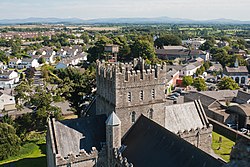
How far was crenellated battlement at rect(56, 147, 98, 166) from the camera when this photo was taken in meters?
23.7

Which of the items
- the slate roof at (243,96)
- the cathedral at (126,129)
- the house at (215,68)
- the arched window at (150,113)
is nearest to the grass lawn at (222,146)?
the cathedral at (126,129)

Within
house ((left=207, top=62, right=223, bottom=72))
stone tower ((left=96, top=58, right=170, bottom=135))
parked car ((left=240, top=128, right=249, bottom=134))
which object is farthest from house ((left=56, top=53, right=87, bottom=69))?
stone tower ((left=96, top=58, right=170, bottom=135))

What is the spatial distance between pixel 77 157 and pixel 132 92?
7788 mm

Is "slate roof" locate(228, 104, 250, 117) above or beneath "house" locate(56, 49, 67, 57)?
beneath

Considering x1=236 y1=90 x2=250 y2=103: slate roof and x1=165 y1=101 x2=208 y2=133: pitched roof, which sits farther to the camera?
x1=236 y1=90 x2=250 y2=103: slate roof

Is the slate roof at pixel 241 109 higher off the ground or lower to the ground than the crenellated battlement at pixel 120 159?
lower

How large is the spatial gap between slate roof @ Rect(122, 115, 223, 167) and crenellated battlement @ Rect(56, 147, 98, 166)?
8.94 ft

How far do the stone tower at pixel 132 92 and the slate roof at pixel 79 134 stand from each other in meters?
1.85


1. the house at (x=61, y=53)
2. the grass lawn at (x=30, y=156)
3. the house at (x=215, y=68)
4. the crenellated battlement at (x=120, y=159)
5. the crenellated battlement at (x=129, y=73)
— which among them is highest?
the crenellated battlement at (x=129, y=73)

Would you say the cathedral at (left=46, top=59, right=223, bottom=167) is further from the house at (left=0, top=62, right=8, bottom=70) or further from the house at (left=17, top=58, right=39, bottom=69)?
the house at (left=17, top=58, right=39, bottom=69)

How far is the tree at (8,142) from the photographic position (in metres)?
41.2

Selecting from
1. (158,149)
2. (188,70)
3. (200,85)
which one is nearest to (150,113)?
(158,149)

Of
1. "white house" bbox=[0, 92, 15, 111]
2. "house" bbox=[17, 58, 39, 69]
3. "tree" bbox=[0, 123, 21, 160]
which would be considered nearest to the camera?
"tree" bbox=[0, 123, 21, 160]

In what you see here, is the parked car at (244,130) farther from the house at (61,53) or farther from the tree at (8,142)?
the house at (61,53)
